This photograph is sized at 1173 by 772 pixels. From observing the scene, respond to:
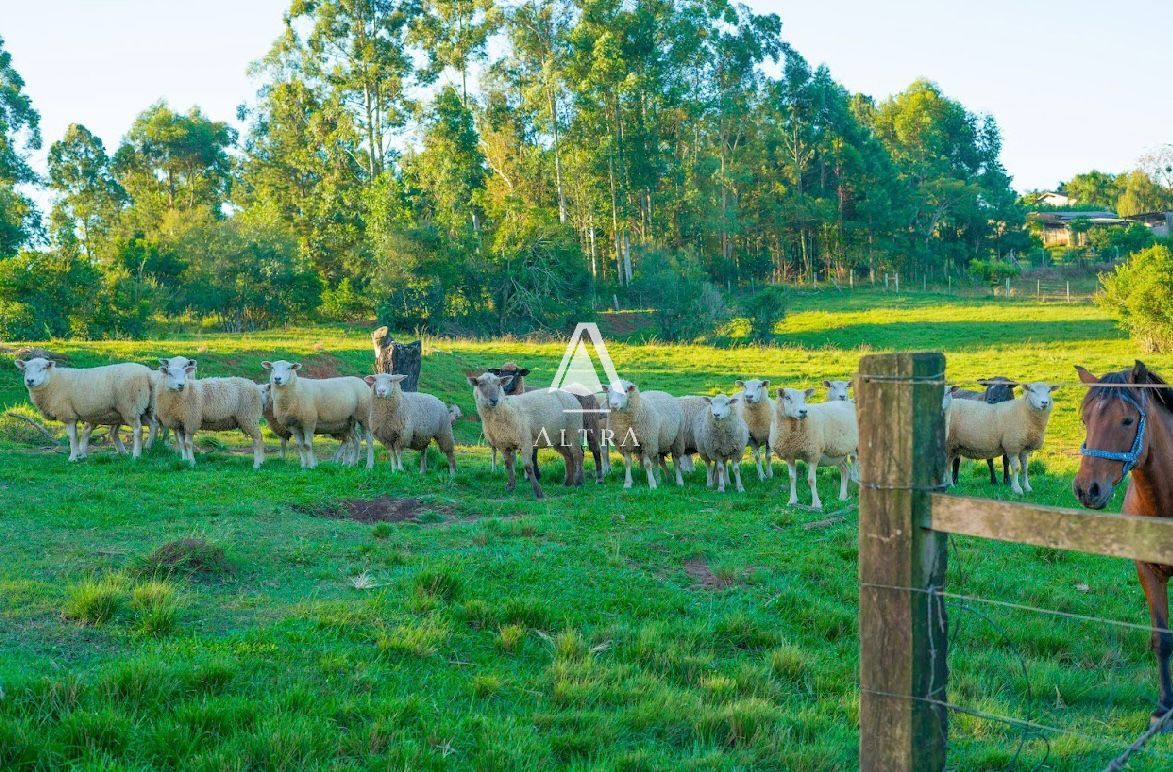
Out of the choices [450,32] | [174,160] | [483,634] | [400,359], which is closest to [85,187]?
[174,160]

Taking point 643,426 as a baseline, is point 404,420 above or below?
above

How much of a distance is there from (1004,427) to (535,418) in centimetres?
724

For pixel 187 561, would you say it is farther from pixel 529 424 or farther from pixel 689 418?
pixel 689 418

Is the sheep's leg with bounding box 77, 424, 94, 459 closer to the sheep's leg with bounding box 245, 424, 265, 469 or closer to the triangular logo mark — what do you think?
the sheep's leg with bounding box 245, 424, 265, 469

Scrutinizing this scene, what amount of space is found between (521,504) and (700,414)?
4356mm

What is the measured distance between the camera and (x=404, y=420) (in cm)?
1593

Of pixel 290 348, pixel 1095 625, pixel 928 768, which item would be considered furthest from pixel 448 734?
pixel 290 348

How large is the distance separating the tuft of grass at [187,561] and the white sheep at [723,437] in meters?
8.37

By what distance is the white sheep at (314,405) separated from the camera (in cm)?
1628

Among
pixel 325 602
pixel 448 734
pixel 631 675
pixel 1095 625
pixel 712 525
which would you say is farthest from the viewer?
pixel 712 525

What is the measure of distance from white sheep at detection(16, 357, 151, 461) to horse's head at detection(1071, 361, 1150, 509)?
47.3 ft

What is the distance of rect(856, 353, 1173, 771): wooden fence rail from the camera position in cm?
328

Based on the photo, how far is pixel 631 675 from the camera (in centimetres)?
622

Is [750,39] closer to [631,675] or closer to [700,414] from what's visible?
[700,414]
